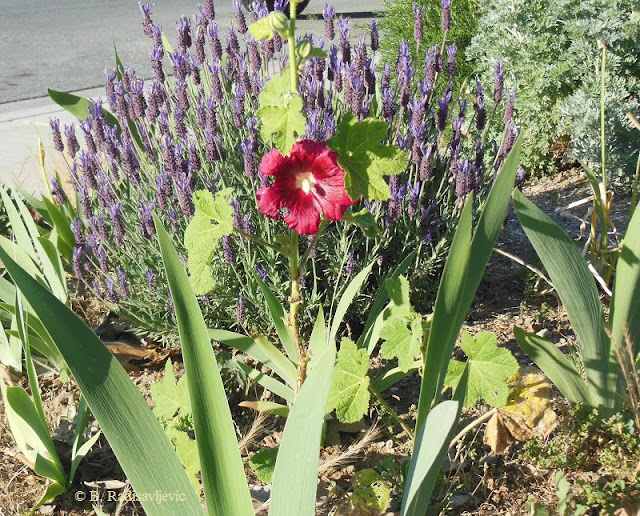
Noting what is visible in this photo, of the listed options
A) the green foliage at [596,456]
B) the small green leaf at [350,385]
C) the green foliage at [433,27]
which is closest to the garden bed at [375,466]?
the green foliage at [596,456]

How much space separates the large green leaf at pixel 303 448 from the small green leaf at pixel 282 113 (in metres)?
0.48

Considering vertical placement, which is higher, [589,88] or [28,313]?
[589,88]

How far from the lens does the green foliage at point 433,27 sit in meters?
4.75

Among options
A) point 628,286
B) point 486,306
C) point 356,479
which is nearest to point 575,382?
point 628,286

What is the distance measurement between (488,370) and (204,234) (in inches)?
29.5

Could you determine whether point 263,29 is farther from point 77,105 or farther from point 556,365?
point 77,105

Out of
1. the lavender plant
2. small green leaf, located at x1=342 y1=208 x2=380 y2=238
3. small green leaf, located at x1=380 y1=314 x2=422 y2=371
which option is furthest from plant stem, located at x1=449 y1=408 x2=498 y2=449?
the lavender plant

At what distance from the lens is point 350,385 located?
1792mm

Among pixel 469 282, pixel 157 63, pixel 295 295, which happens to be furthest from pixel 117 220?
pixel 469 282

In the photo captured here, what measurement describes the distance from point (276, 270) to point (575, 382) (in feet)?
3.62

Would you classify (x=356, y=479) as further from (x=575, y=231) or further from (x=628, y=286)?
(x=575, y=231)

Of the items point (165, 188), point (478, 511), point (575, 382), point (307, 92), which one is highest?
A: point (307, 92)

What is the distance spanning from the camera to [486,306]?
110 inches

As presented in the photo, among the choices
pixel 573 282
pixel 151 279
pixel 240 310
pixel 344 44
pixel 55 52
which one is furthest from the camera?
pixel 55 52
